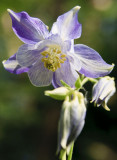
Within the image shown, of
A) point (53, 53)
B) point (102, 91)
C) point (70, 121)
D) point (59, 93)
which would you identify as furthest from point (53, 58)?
point (70, 121)

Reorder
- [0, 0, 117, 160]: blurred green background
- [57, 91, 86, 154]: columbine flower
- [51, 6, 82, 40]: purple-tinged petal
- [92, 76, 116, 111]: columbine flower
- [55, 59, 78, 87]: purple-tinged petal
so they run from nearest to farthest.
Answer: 1. [57, 91, 86, 154]: columbine flower
2. [92, 76, 116, 111]: columbine flower
3. [51, 6, 82, 40]: purple-tinged petal
4. [55, 59, 78, 87]: purple-tinged petal
5. [0, 0, 117, 160]: blurred green background

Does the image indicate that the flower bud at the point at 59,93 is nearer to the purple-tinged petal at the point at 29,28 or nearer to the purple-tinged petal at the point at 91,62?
the purple-tinged petal at the point at 91,62

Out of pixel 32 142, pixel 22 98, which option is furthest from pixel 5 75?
pixel 32 142

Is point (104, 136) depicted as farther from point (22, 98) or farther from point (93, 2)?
point (93, 2)

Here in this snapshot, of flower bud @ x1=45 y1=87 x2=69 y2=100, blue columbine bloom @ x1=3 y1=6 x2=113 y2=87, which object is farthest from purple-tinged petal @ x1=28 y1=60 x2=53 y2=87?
flower bud @ x1=45 y1=87 x2=69 y2=100

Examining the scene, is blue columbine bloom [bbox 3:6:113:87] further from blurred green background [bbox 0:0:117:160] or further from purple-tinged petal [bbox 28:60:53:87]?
blurred green background [bbox 0:0:117:160]

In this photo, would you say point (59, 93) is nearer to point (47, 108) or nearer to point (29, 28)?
point (29, 28)

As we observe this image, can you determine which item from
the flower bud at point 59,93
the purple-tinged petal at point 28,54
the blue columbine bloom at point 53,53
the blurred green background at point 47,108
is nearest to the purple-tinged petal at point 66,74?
the blue columbine bloom at point 53,53
